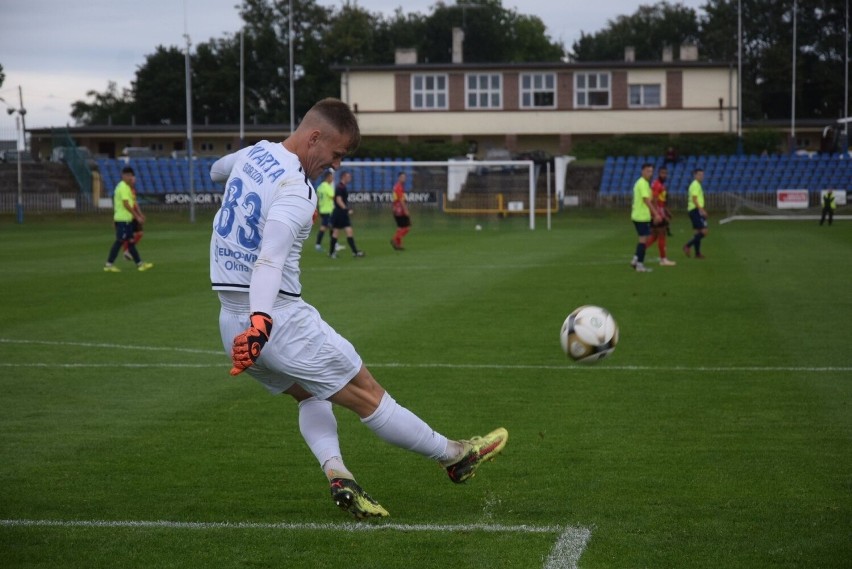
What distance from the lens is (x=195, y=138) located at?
256ft

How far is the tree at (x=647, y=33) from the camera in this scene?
317 ft

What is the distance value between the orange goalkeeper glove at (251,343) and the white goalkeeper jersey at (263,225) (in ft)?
0.28

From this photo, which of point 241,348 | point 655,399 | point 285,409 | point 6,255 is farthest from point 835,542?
point 6,255

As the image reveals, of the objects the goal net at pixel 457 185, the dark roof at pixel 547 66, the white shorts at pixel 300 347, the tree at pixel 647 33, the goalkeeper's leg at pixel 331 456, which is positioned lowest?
the goalkeeper's leg at pixel 331 456

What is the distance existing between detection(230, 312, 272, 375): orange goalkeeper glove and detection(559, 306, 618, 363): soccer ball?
A: 2.84 meters

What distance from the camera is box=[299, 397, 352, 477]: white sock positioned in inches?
237

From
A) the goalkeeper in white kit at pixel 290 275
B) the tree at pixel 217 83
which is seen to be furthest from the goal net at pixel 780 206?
the tree at pixel 217 83

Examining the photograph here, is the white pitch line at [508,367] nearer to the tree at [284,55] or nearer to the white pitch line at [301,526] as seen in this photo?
the white pitch line at [301,526]

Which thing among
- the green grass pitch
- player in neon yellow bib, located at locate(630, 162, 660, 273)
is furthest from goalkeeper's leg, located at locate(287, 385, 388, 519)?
player in neon yellow bib, located at locate(630, 162, 660, 273)

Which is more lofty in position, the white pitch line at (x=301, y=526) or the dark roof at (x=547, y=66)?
the dark roof at (x=547, y=66)

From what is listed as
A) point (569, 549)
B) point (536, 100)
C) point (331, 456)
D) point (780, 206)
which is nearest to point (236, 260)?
point (331, 456)

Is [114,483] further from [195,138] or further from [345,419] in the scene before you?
[195,138]

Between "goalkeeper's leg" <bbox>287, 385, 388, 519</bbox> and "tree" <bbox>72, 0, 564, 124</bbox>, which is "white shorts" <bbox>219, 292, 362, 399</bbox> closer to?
"goalkeeper's leg" <bbox>287, 385, 388, 519</bbox>

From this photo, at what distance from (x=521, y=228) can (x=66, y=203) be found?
2171cm
